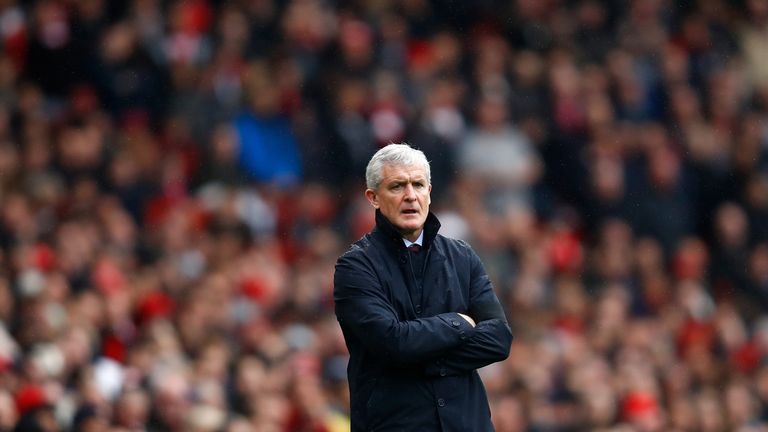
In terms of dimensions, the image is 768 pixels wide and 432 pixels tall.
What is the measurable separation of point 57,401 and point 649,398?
549cm

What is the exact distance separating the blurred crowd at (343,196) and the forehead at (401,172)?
14.3 ft

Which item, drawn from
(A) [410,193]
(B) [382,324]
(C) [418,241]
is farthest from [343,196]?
(B) [382,324]

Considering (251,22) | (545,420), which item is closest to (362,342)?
(545,420)

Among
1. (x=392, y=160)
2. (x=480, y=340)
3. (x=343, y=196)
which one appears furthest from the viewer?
(x=343, y=196)

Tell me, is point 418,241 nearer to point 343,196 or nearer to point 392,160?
point 392,160

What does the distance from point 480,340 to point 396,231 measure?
555 mm

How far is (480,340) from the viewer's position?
5980 millimetres

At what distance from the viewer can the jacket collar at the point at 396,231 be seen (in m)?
6.10

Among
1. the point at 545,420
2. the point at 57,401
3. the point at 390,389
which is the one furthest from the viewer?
the point at 545,420

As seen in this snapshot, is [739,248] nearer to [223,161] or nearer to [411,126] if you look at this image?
[411,126]

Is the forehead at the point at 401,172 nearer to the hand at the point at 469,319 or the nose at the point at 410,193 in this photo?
the nose at the point at 410,193

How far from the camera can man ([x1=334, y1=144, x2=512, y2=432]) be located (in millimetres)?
5875

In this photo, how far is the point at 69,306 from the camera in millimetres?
11258

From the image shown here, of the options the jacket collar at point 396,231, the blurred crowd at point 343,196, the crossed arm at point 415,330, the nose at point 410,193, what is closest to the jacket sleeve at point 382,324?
the crossed arm at point 415,330
